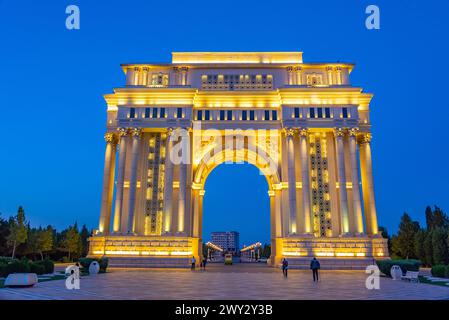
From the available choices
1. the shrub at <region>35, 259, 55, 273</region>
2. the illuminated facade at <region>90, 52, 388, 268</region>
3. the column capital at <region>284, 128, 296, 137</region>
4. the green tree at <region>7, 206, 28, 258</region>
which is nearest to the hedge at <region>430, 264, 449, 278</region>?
the illuminated facade at <region>90, 52, 388, 268</region>

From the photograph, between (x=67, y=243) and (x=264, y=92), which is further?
(x=67, y=243)

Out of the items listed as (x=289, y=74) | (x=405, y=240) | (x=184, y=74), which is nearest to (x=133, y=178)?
(x=184, y=74)

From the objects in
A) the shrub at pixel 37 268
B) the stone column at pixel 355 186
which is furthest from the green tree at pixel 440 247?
the shrub at pixel 37 268

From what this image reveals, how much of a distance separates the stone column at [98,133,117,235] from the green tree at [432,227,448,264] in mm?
56386

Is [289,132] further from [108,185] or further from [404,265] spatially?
[108,185]

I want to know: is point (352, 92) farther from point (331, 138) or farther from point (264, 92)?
point (264, 92)

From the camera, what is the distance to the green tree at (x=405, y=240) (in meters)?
76.3

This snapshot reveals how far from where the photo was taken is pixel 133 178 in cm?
5459

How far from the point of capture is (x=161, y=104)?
5797cm

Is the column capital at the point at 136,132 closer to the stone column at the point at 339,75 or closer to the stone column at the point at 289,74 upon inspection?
the stone column at the point at 289,74

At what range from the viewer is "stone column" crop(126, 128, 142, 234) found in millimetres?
52969

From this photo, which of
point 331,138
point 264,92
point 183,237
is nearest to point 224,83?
point 264,92

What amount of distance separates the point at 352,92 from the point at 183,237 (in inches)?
1397
